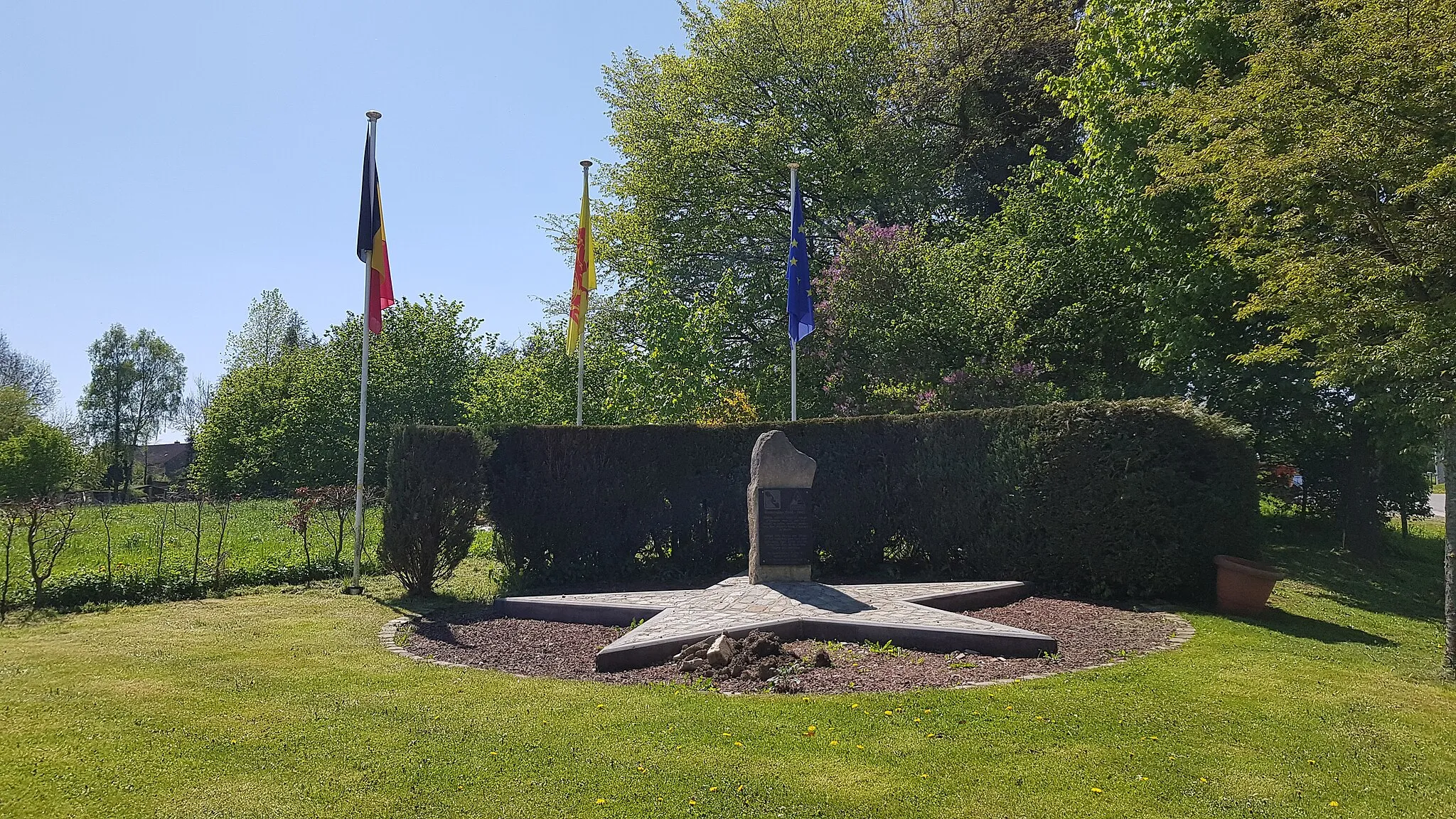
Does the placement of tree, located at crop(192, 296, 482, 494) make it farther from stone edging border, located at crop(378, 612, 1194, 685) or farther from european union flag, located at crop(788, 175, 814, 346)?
stone edging border, located at crop(378, 612, 1194, 685)

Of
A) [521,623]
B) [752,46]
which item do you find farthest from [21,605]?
[752,46]

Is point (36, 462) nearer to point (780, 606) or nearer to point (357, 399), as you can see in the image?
point (357, 399)

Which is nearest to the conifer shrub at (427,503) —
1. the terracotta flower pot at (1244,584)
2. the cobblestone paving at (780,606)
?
the cobblestone paving at (780,606)

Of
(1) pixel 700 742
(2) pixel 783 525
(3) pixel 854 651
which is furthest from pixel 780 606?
(1) pixel 700 742

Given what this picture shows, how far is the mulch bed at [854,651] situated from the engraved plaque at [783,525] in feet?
7.54

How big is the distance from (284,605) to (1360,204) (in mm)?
12839

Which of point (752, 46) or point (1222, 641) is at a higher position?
point (752, 46)

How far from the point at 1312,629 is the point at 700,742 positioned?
25.6 ft

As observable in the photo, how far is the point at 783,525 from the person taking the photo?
36.8 feet

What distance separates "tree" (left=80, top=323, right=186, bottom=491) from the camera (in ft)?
201

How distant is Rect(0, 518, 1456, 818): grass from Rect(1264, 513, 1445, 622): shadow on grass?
5.13 meters

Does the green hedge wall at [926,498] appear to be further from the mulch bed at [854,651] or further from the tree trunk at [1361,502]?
the tree trunk at [1361,502]

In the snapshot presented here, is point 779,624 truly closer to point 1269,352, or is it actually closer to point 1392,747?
point 1392,747

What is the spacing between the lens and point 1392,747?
17.2ft
